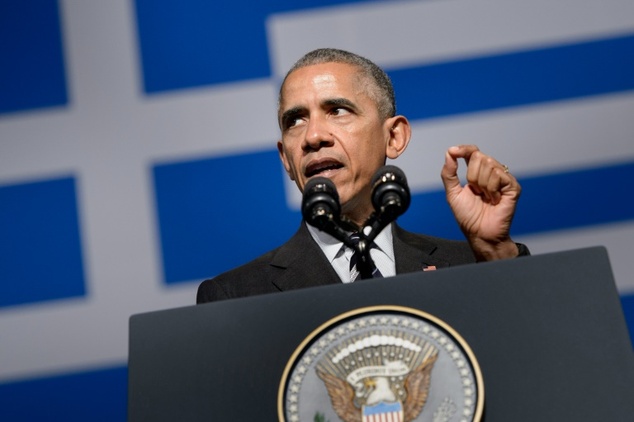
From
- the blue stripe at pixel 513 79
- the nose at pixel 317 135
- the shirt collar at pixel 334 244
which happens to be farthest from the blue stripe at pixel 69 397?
the nose at pixel 317 135

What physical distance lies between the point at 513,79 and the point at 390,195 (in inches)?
57.7

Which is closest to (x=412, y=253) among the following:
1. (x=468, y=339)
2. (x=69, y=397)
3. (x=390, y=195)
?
(x=390, y=195)

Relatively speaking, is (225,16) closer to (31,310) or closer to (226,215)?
(226,215)

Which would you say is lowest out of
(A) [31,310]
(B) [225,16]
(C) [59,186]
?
(A) [31,310]

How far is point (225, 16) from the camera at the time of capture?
2.61 meters

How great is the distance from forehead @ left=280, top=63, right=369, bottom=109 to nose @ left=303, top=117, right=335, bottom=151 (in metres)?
0.06

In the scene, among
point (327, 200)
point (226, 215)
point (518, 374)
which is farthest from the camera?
point (226, 215)

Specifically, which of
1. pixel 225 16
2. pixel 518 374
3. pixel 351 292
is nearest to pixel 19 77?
pixel 225 16

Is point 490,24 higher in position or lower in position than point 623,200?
higher

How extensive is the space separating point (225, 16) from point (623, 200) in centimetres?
111

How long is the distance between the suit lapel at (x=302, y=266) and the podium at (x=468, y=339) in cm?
59

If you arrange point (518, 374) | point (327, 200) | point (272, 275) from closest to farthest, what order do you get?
point (518, 374) → point (327, 200) → point (272, 275)

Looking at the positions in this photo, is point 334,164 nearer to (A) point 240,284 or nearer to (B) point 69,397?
(A) point 240,284

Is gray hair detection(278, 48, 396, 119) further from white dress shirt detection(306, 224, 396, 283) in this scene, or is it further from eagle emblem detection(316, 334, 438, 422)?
eagle emblem detection(316, 334, 438, 422)
